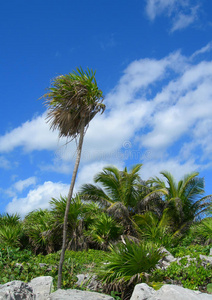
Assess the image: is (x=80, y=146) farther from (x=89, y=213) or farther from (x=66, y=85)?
(x=89, y=213)

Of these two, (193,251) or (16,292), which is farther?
(193,251)

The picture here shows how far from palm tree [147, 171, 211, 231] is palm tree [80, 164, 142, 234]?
5.25ft

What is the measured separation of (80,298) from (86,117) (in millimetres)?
6100

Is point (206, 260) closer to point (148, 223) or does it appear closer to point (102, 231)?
point (102, 231)

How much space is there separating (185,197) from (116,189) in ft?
15.8

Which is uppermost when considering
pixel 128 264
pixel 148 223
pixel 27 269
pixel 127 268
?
pixel 148 223

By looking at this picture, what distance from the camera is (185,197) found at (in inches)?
852

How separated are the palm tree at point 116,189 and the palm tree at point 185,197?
160 centimetres

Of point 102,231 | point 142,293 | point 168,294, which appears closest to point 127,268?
point 142,293

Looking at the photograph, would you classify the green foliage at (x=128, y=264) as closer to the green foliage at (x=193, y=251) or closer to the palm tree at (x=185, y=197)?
the green foliage at (x=193, y=251)

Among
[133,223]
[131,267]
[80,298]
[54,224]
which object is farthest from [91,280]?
[133,223]

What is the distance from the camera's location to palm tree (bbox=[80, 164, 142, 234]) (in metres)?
21.2

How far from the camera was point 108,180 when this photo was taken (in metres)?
21.8

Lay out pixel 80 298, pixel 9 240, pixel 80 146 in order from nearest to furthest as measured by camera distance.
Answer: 1. pixel 80 298
2. pixel 80 146
3. pixel 9 240
